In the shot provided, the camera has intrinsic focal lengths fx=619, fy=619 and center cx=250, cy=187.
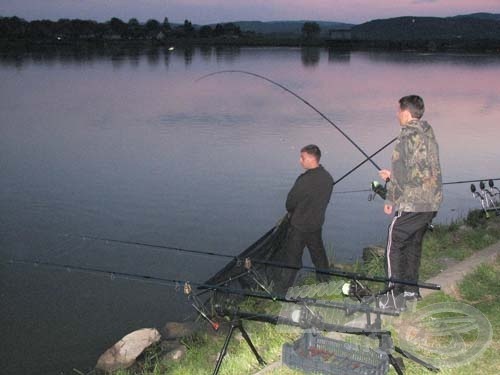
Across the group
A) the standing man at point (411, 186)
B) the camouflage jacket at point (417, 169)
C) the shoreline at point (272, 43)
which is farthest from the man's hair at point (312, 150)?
the shoreline at point (272, 43)

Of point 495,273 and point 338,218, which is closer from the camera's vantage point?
point 495,273

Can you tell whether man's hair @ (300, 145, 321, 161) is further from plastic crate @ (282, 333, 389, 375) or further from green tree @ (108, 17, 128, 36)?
green tree @ (108, 17, 128, 36)

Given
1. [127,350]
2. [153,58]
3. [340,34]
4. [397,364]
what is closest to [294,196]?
[397,364]

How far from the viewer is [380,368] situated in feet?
12.0

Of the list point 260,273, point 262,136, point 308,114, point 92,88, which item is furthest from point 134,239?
point 92,88

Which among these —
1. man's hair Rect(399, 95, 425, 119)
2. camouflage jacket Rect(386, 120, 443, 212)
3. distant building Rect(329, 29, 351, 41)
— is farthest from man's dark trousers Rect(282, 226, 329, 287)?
distant building Rect(329, 29, 351, 41)

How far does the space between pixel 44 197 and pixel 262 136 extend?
1039 cm

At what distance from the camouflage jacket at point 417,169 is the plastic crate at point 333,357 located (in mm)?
1802

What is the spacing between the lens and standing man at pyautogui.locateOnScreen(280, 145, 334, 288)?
253 inches

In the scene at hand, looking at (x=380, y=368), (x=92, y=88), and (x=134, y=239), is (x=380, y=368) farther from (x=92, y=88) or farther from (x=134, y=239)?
(x=92, y=88)

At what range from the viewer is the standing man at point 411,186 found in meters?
5.11

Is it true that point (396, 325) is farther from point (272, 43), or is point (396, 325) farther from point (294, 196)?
point (272, 43)

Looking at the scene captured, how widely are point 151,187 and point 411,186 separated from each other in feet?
37.6

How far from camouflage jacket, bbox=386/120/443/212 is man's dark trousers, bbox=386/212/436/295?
8cm
